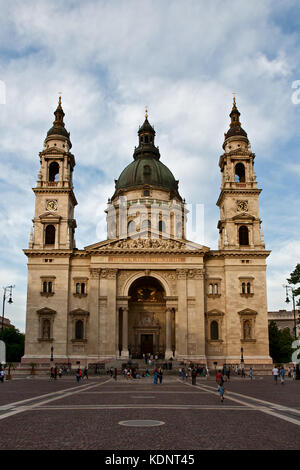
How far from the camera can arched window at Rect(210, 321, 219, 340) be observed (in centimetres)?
6031

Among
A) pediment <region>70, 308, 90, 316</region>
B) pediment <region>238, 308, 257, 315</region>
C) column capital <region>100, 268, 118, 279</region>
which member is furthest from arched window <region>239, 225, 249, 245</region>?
pediment <region>70, 308, 90, 316</region>

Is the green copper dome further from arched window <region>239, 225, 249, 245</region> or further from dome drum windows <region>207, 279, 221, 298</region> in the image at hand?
dome drum windows <region>207, 279, 221, 298</region>

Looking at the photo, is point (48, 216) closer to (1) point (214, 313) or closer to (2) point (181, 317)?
(2) point (181, 317)

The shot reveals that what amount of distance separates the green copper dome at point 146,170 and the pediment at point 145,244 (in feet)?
59.2

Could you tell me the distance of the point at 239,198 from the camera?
63.9m

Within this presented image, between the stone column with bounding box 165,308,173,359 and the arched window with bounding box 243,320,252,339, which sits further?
the arched window with bounding box 243,320,252,339

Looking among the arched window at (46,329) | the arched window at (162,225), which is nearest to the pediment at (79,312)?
the arched window at (46,329)

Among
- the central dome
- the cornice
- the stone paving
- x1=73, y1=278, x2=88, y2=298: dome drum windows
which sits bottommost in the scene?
the stone paving

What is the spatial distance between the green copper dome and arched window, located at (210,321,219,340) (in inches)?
1015

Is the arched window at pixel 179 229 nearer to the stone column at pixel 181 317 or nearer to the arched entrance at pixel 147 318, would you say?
the arched entrance at pixel 147 318

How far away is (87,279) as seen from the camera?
61.0 metres
